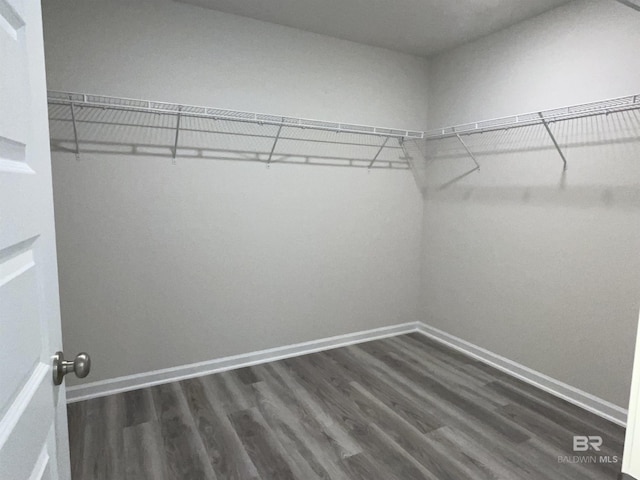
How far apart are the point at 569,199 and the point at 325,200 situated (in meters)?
1.58

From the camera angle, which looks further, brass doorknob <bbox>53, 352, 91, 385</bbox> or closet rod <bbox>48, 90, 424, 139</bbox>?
closet rod <bbox>48, 90, 424, 139</bbox>

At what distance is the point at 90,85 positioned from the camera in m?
2.18

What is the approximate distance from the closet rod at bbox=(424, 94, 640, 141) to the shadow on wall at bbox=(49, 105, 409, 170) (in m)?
0.54

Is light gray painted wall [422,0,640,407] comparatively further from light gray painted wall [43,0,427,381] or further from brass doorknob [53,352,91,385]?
brass doorknob [53,352,91,385]

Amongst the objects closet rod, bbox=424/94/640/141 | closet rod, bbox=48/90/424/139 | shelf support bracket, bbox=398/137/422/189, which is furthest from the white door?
shelf support bracket, bbox=398/137/422/189

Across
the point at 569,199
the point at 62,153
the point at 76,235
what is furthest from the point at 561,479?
the point at 62,153

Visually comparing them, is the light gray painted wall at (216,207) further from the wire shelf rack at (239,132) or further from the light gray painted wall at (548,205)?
the light gray painted wall at (548,205)

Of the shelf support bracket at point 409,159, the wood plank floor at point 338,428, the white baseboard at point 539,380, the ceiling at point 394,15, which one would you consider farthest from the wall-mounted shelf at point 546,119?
the wood plank floor at point 338,428

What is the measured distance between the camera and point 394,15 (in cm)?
245

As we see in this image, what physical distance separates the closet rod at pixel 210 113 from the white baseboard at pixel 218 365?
5.28 feet

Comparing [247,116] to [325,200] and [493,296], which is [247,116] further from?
[493,296]

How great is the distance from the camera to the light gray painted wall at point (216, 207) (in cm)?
222

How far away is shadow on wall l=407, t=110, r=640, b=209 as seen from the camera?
6.84 ft

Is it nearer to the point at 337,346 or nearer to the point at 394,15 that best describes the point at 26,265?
the point at 394,15
